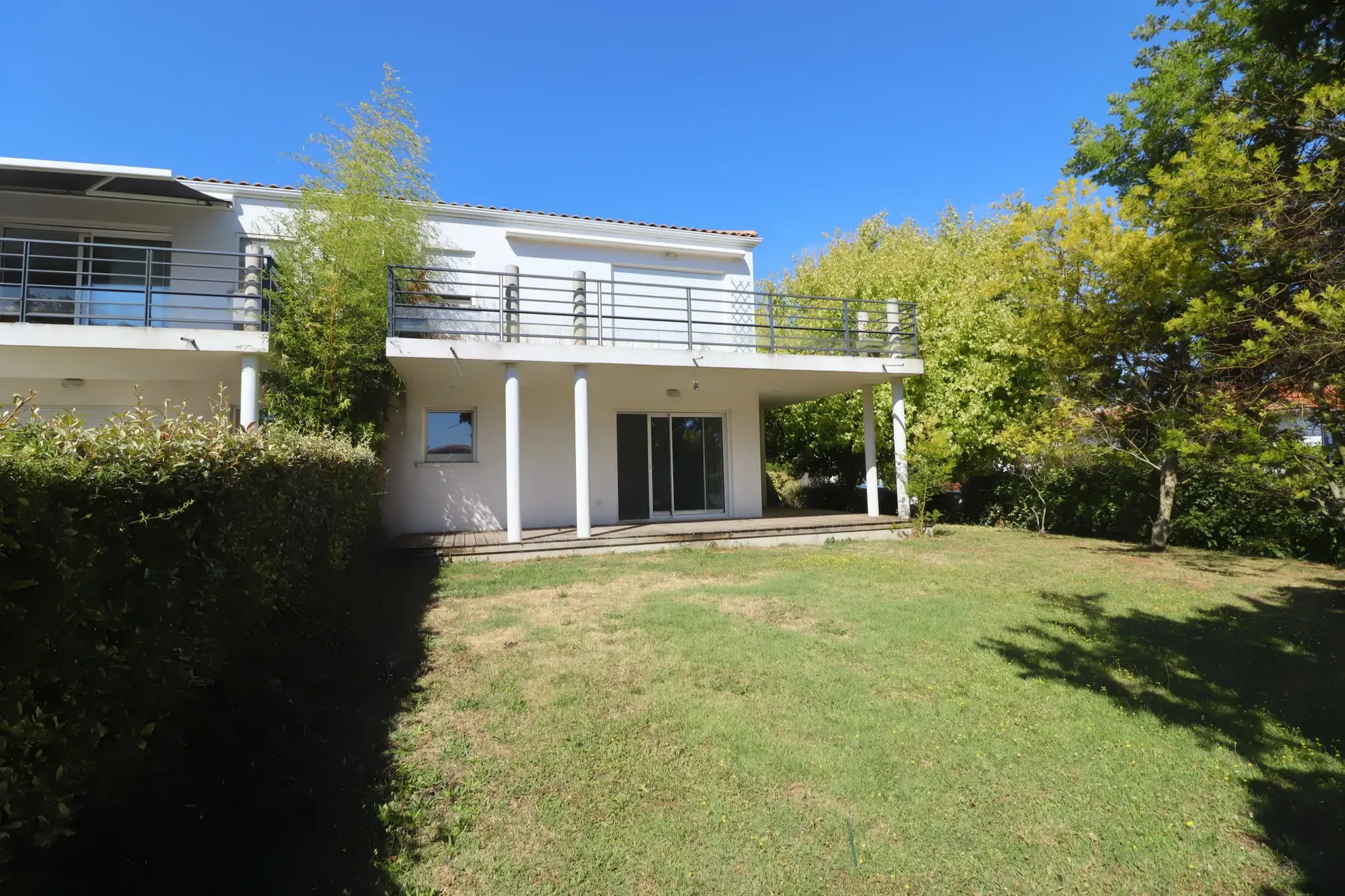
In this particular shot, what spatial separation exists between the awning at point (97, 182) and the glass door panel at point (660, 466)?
8.70 m

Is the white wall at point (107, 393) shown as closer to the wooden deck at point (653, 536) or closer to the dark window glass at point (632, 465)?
the wooden deck at point (653, 536)

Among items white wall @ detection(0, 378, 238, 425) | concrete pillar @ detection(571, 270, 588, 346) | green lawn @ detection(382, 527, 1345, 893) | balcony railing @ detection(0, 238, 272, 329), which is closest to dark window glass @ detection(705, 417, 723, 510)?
concrete pillar @ detection(571, 270, 588, 346)

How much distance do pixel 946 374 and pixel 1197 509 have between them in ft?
18.0

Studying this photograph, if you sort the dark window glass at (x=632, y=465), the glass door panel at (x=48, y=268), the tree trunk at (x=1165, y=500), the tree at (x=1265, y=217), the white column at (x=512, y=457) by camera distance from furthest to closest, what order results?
the dark window glass at (x=632, y=465) → the tree trunk at (x=1165, y=500) → the glass door panel at (x=48, y=268) → the white column at (x=512, y=457) → the tree at (x=1265, y=217)

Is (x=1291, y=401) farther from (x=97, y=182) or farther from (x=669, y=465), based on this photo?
(x=97, y=182)

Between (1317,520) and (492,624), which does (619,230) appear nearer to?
(492,624)

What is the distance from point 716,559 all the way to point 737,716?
5545 mm

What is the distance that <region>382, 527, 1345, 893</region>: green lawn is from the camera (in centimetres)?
272

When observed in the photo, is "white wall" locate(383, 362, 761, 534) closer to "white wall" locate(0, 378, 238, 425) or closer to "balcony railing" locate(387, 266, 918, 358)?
"balcony railing" locate(387, 266, 918, 358)

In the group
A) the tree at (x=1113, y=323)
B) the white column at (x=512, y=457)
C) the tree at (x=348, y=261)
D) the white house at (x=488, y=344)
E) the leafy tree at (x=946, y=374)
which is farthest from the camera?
the leafy tree at (x=946, y=374)

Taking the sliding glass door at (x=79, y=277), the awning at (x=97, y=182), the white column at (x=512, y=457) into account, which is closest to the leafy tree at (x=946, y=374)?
the white column at (x=512, y=457)

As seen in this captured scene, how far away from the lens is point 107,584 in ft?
7.32

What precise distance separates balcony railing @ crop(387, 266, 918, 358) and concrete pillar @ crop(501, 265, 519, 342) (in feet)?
0.11

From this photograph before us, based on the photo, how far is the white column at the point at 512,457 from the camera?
9.91 metres
